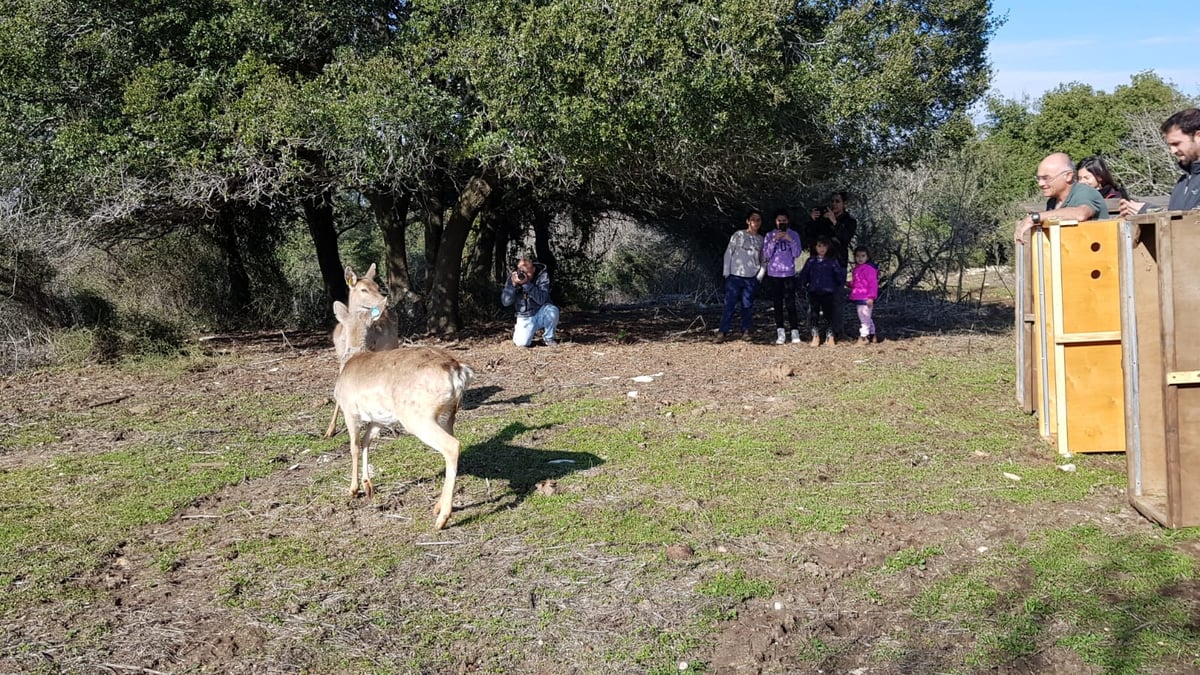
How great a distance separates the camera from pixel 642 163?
41.8 feet

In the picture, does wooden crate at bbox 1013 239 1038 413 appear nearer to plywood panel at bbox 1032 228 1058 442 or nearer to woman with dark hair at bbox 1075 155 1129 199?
plywood panel at bbox 1032 228 1058 442

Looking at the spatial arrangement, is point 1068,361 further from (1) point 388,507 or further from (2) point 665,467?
(1) point 388,507

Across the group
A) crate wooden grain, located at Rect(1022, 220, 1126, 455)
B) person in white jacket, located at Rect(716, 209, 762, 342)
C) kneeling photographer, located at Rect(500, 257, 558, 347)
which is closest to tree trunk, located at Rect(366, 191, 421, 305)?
kneeling photographer, located at Rect(500, 257, 558, 347)

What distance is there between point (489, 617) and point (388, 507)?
195 cm

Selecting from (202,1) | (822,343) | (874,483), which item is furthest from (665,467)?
(202,1)

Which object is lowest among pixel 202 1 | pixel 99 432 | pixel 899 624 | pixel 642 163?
pixel 899 624

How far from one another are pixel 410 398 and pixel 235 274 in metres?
13.6

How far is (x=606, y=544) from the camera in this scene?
5.68 metres

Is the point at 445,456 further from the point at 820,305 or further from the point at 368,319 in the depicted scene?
the point at 820,305

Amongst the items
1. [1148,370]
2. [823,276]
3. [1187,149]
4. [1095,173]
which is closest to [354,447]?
[1148,370]

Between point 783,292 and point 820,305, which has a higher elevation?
point 783,292

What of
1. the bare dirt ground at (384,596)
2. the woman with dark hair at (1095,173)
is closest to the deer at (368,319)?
the bare dirt ground at (384,596)

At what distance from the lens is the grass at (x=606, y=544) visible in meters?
4.43

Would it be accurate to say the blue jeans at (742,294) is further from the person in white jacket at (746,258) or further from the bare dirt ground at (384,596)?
the bare dirt ground at (384,596)
